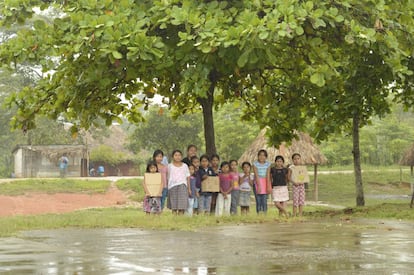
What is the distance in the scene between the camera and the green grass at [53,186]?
104 ft

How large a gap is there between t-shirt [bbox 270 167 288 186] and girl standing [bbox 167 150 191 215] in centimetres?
212

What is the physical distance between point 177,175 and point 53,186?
21108 mm

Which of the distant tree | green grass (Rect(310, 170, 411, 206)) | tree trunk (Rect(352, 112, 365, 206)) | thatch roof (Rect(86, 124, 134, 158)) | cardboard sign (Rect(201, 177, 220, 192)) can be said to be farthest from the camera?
thatch roof (Rect(86, 124, 134, 158))

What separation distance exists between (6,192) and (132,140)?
21.2 metres

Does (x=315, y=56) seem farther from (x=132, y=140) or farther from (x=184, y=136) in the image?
(x=132, y=140)

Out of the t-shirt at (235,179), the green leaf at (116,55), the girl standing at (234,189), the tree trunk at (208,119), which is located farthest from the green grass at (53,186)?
the green leaf at (116,55)

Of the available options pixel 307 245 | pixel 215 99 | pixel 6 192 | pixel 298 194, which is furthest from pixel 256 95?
pixel 6 192

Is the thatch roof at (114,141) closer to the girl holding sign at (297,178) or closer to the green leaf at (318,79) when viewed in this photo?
the girl holding sign at (297,178)

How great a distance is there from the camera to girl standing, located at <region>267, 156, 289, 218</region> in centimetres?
1438

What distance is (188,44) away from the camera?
1152 centimetres

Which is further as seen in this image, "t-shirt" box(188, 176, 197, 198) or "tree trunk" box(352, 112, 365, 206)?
"tree trunk" box(352, 112, 365, 206)

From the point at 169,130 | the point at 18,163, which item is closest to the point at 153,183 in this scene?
the point at 169,130

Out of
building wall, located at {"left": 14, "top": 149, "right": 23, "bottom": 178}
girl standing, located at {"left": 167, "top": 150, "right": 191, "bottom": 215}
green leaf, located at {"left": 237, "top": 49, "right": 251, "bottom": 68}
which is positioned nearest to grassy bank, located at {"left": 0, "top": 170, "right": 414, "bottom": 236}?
girl standing, located at {"left": 167, "top": 150, "right": 191, "bottom": 215}

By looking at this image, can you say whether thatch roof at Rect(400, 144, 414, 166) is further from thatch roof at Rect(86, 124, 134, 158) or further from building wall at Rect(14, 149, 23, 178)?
thatch roof at Rect(86, 124, 134, 158)
